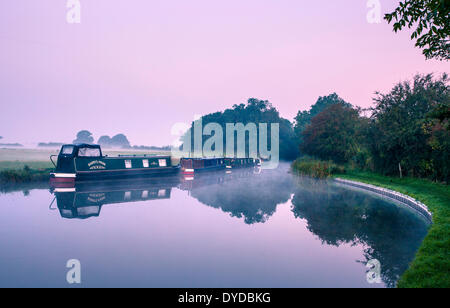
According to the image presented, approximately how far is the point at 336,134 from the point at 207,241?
30.1m

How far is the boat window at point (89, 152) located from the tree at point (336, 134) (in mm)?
26055

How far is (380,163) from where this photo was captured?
83.2 feet

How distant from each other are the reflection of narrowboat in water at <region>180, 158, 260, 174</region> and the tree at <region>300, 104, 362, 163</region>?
12.8 meters

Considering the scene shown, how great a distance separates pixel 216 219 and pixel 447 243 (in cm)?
800

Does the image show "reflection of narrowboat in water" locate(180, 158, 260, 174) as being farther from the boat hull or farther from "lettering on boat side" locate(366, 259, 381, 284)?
"lettering on boat side" locate(366, 259, 381, 284)

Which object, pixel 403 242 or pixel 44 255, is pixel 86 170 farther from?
pixel 403 242

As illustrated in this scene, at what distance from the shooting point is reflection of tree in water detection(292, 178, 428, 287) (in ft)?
24.6

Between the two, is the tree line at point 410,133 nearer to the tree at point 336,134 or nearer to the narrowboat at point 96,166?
the tree at point 336,134

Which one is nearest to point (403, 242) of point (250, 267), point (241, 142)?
point (250, 267)

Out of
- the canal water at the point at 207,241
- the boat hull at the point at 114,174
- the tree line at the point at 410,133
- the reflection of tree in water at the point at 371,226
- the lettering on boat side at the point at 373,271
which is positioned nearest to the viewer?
the lettering on boat side at the point at 373,271

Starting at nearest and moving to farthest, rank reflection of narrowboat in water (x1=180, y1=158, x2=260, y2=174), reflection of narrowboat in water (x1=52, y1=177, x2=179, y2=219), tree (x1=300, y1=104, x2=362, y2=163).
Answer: reflection of narrowboat in water (x1=52, y1=177, x2=179, y2=219)
reflection of narrowboat in water (x1=180, y1=158, x2=260, y2=174)
tree (x1=300, y1=104, x2=362, y2=163)

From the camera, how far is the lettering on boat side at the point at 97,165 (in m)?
24.6
